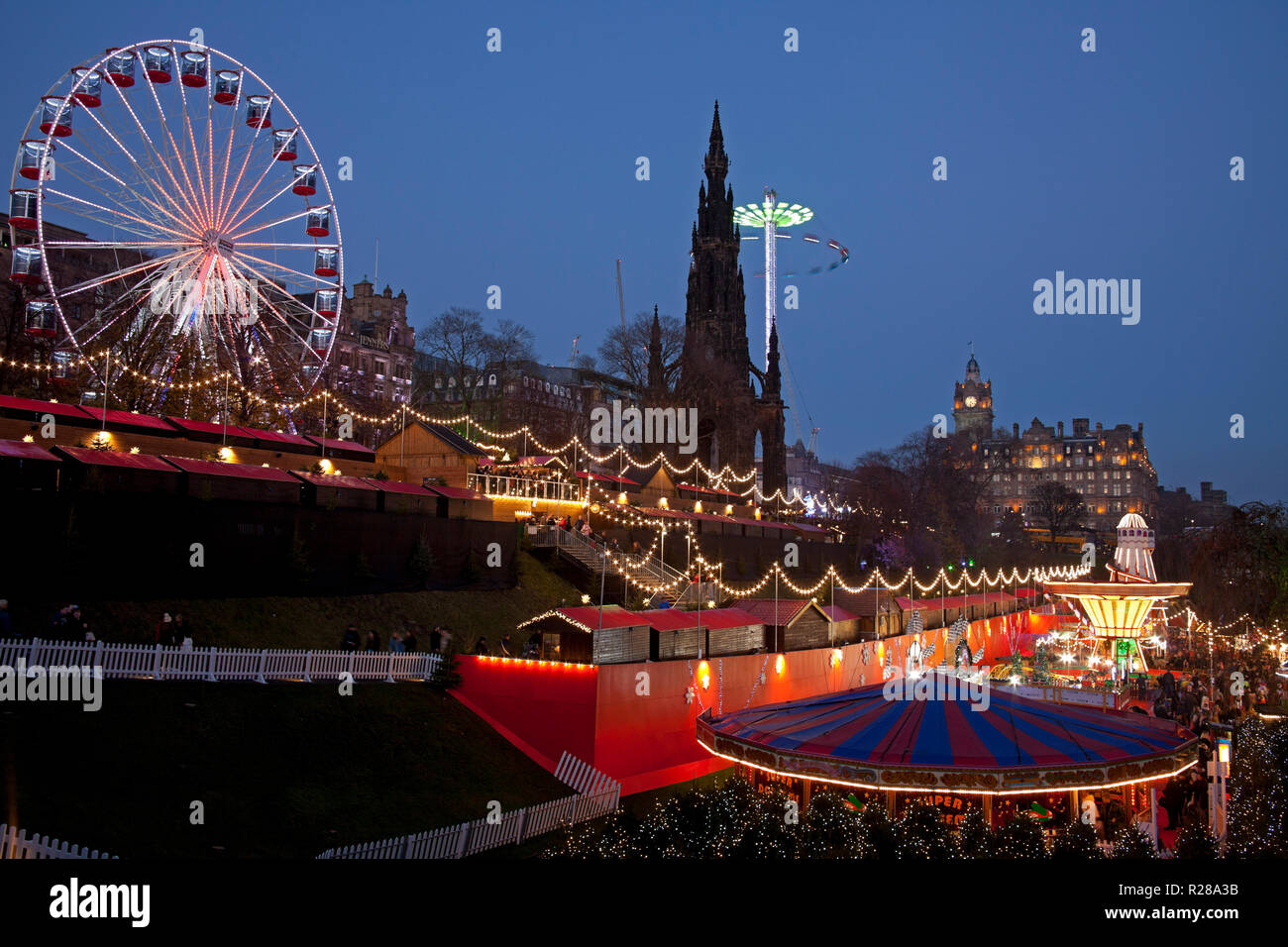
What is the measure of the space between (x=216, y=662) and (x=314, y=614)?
6.90 metres

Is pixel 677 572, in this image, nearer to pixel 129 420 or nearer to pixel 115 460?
pixel 129 420

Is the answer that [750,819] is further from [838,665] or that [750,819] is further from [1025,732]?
[838,665]

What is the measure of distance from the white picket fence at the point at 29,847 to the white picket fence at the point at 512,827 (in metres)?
3.57

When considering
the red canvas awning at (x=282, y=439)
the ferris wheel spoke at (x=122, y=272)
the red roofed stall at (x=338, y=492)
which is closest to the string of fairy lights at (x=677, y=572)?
the red roofed stall at (x=338, y=492)

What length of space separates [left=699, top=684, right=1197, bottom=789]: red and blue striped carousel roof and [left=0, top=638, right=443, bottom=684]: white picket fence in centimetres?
824

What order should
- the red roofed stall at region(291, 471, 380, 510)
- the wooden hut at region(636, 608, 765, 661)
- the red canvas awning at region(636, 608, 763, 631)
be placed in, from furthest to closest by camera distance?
the red roofed stall at region(291, 471, 380, 510) → the red canvas awning at region(636, 608, 763, 631) → the wooden hut at region(636, 608, 765, 661)

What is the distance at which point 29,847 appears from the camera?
11055mm

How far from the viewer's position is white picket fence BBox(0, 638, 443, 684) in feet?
56.7

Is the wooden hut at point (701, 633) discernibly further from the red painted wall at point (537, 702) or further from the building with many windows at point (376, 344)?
the building with many windows at point (376, 344)

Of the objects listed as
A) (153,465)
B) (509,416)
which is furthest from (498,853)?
(509,416)

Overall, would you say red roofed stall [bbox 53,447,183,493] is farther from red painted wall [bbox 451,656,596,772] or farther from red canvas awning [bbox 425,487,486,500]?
red painted wall [bbox 451,656,596,772]

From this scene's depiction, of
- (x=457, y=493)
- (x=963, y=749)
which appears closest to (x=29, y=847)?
(x=963, y=749)

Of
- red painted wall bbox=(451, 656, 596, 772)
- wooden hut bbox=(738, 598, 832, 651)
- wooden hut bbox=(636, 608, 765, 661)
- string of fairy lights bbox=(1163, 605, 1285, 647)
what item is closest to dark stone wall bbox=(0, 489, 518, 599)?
red painted wall bbox=(451, 656, 596, 772)

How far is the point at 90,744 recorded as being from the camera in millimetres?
15594
